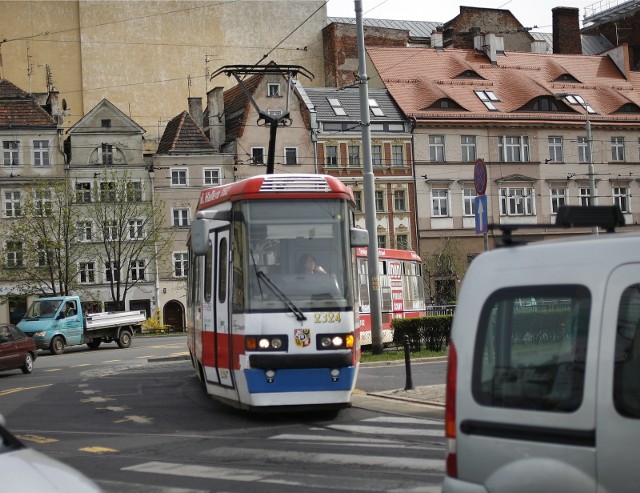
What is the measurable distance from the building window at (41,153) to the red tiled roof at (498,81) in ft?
68.7

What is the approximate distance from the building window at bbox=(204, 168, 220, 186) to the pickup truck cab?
22.4m

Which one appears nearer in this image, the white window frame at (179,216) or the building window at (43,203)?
the building window at (43,203)

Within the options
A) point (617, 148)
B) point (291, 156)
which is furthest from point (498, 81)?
point (291, 156)

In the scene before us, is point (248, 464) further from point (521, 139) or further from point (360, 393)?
point (521, 139)

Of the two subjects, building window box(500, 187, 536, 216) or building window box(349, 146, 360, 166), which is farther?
building window box(500, 187, 536, 216)

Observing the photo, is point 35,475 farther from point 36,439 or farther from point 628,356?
point 36,439

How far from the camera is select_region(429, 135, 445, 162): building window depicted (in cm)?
6597

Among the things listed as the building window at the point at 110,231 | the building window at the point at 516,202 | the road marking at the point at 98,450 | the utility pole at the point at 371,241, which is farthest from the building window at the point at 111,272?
the road marking at the point at 98,450

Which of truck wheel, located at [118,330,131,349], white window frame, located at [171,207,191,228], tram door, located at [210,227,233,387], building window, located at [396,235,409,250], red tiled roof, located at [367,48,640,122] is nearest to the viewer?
tram door, located at [210,227,233,387]

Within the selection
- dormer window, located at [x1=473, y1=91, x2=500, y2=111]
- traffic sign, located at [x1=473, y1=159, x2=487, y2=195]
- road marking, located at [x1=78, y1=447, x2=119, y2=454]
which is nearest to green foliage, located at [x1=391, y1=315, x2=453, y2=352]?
traffic sign, located at [x1=473, y1=159, x2=487, y2=195]

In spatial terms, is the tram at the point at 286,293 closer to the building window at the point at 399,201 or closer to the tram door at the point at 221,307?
the tram door at the point at 221,307

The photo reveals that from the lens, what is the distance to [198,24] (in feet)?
261

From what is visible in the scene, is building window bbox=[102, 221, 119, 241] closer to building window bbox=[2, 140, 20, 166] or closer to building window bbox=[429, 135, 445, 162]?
building window bbox=[2, 140, 20, 166]

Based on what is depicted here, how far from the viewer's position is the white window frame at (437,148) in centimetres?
6600
